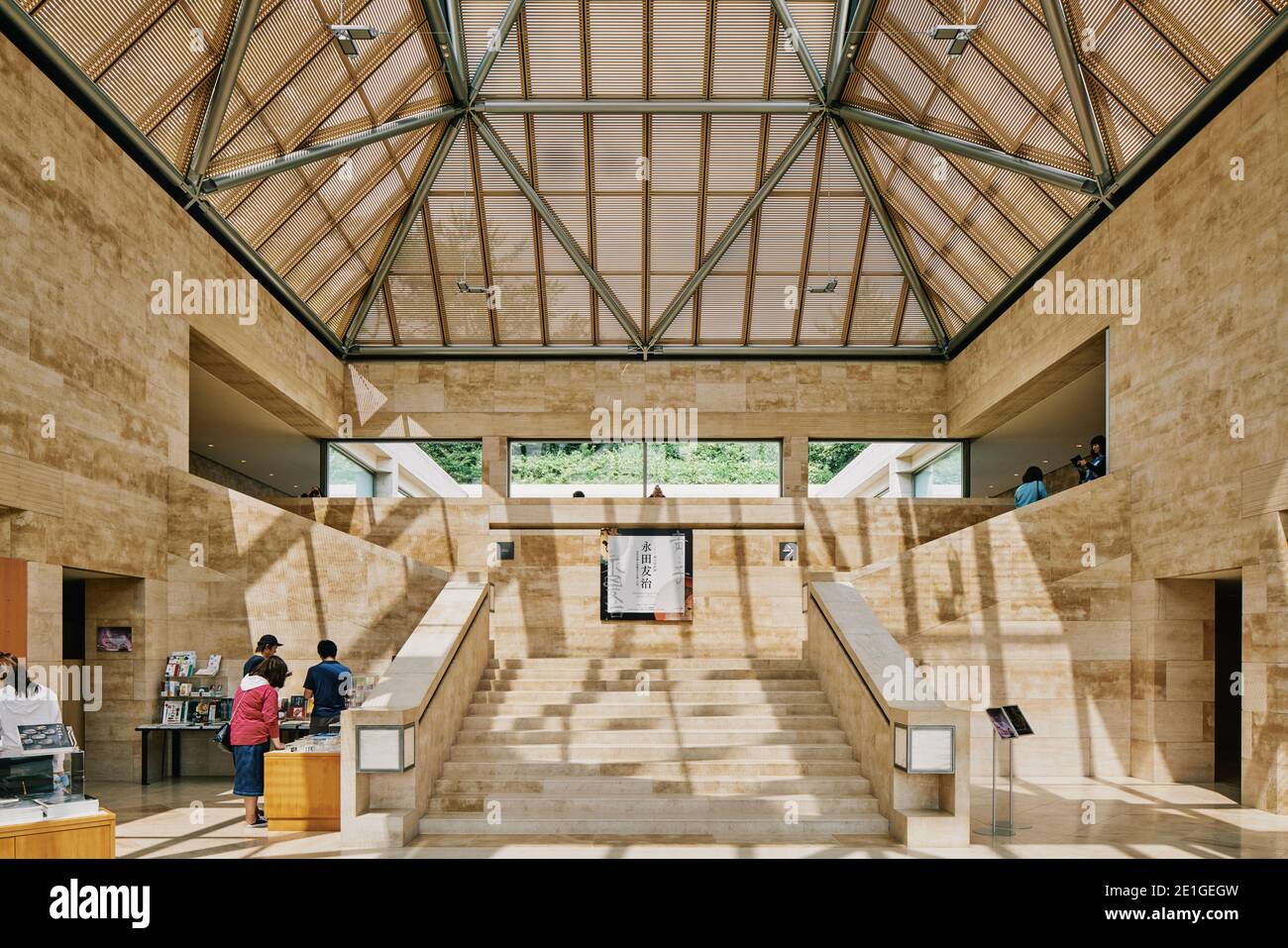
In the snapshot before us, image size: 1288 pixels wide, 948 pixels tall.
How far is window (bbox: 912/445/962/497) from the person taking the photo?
2670 centimetres

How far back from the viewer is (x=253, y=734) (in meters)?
11.5

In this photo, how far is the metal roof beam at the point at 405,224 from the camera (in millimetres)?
22203

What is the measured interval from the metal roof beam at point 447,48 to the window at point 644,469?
340 inches

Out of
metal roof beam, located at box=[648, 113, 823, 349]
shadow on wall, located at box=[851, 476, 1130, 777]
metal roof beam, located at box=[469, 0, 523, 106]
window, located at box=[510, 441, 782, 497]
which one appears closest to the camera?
shadow on wall, located at box=[851, 476, 1130, 777]

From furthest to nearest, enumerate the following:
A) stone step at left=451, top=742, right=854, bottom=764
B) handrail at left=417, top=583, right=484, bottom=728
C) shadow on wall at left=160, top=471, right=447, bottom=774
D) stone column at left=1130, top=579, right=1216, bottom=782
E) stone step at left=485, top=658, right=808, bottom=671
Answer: shadow on wall at left=160, top=471, right=447, bottom=774, stone column at left=1130, top=579, right=1216, bottom=782, stone step at left=485, top=658, right=808, bottom=671, stone step at left=451, top=742, right=854, bottom=764, handrail at left=417, top=583, right=484, bottom=728

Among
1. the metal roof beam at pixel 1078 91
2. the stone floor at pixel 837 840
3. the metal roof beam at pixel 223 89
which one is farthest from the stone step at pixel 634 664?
the metal roof beam at pixel 1078 91

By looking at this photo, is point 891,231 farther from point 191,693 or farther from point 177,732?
point 177,732

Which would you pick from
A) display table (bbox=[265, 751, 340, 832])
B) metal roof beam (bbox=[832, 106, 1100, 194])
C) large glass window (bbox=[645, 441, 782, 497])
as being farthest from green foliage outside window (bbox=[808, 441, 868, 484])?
display table (bbox=[265, 751, 340, 832])

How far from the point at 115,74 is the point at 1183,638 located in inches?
664

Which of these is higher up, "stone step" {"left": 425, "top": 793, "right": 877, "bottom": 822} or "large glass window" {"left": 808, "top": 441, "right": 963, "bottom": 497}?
"large glass window" {"left": 808, "top": 441, "right": 963, "bottom": 497}

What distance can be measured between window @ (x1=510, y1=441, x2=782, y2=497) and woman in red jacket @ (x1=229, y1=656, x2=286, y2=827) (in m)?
14.7

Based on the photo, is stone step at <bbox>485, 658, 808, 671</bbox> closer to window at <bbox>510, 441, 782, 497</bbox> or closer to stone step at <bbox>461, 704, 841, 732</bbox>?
stone step at <bbox>461, 704, 841, 732</bbox>
